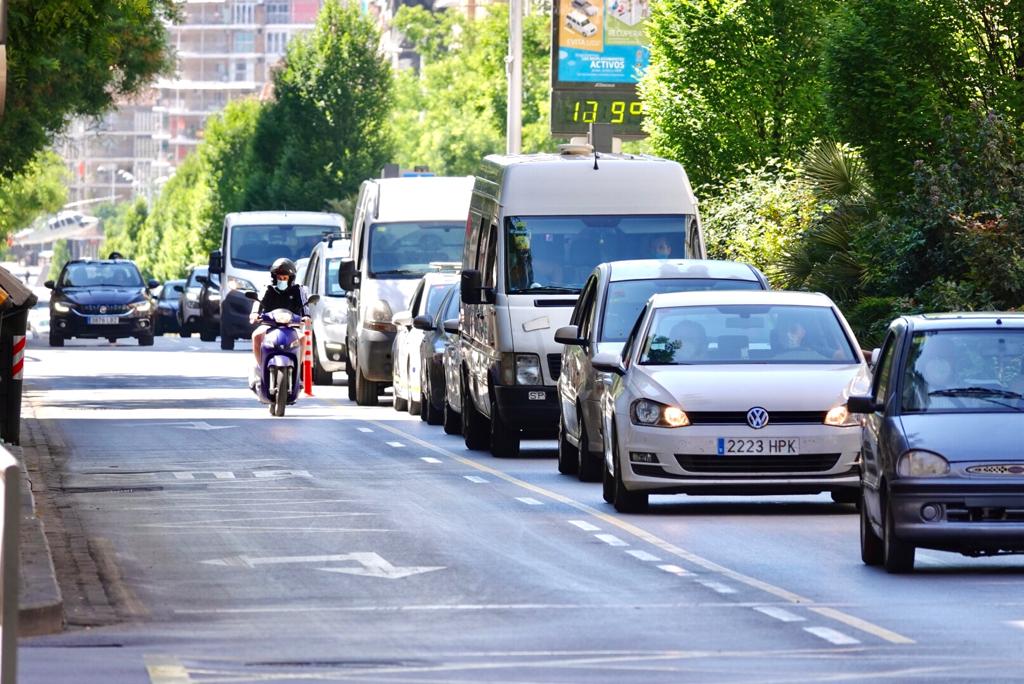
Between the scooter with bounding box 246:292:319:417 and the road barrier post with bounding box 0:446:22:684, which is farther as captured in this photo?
the scooter with bounding box 246:292:319:417

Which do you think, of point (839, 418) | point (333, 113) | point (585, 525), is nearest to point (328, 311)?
point (839, 418)

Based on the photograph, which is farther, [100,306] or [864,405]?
[100,306]

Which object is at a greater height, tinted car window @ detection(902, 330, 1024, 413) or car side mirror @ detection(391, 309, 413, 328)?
tinted car window @ detection(902, 330, 1024, 413)

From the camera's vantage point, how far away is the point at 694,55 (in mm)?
44406

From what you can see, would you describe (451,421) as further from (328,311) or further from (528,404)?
(328,311)

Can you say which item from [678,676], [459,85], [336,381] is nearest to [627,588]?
[678,676]

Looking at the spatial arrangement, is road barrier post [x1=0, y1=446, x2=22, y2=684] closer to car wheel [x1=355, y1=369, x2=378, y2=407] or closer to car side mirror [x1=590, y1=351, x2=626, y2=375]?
car side mirror [x1=590, y1=351, x2=626, y2=375]

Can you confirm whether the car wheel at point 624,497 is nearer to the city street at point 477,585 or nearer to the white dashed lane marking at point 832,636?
the city street at point 477,585

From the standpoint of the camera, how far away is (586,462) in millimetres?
21375

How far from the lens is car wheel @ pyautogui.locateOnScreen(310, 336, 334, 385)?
4056cm

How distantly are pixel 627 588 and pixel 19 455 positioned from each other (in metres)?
11.0

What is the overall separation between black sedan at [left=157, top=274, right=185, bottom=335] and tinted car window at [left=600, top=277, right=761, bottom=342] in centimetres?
5977

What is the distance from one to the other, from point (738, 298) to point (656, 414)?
1623mm

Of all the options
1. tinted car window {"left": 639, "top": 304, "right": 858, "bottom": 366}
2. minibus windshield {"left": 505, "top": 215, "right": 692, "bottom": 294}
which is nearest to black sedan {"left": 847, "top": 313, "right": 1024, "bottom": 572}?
tinted car window {"left": 639, "top": 304, "right": 858, "bottom": 366}
